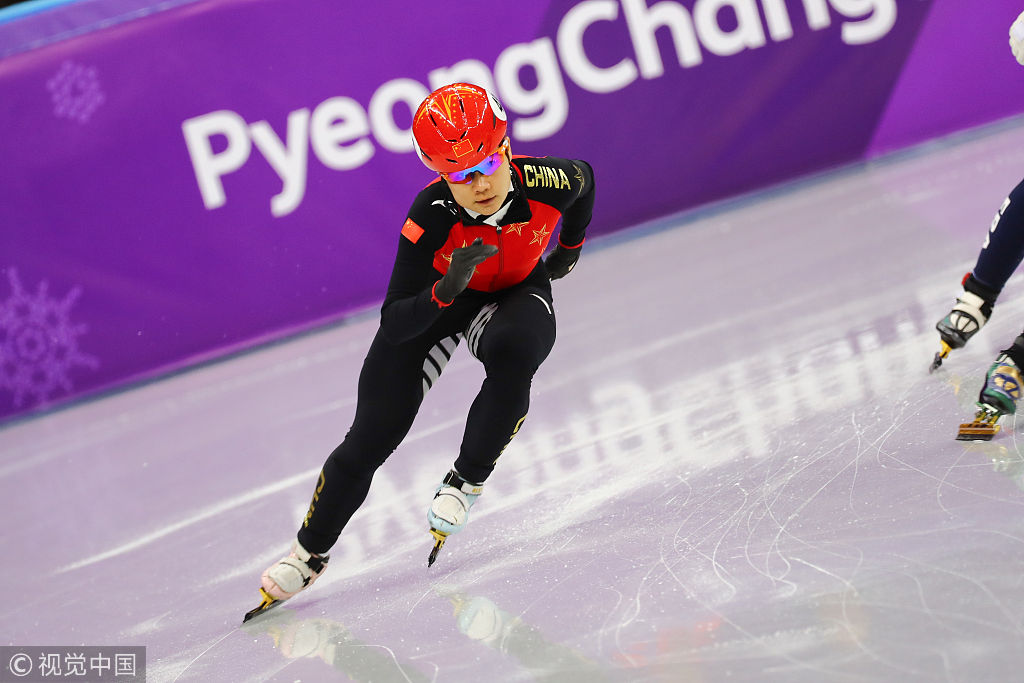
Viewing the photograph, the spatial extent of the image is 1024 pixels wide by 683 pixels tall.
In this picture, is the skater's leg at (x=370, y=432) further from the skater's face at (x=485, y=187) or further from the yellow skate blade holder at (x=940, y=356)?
the yellow skate blade holder at (x=940, y=356)

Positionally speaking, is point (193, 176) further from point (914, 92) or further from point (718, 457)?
point (914, 92)

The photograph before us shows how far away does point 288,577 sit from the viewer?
249 cm

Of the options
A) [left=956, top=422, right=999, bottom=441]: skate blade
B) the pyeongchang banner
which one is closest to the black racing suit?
[left=956, top=422, right=999, bottom=441]: skate blade

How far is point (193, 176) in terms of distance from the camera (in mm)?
5652

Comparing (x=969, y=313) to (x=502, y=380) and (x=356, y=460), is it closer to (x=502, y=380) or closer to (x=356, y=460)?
(x=502, y=380)

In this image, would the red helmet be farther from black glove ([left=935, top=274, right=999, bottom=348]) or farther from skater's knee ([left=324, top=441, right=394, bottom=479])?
black glove ([left=935, top=274, right=999, bottom=348])

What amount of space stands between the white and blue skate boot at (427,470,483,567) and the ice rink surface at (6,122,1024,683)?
13cm

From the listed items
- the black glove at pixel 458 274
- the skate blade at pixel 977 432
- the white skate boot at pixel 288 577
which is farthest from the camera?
the white skate boot at pixel 288 577

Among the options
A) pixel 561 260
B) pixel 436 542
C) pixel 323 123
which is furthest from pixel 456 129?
pixel 323 123

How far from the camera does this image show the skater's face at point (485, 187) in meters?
2.30

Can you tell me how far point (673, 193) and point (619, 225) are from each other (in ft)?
1.25

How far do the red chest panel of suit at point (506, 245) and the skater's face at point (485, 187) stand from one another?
59 mm

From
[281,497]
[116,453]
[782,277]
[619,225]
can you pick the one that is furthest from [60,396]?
[782,277]
